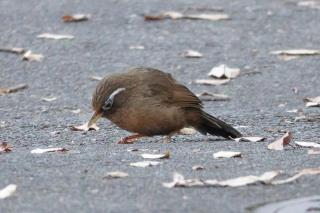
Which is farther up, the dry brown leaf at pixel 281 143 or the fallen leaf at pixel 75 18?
the fallen leaf at pixel 75 18

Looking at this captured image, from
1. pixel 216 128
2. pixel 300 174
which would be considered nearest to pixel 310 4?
pixel 216 128

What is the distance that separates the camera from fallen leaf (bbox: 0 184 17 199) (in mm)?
6824

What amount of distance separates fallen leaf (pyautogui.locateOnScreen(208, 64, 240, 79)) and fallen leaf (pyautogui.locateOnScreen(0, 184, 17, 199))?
16.4 feet

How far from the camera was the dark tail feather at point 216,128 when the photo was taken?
9.23 m

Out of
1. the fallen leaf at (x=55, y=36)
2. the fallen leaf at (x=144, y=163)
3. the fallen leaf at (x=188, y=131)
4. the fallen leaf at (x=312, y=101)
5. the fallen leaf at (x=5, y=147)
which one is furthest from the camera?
the fallen leaf at (x=55, y=36)

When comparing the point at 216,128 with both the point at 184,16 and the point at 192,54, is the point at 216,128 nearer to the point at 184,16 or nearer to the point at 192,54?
the point at 192,54

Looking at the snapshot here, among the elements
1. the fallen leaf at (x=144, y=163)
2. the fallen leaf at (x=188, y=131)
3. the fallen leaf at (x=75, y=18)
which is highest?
the fallen leaf at (x=75, y=18)

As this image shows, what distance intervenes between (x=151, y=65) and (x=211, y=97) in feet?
3.87

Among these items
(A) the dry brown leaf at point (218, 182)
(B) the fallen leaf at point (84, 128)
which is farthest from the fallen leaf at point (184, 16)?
(A) the dry brown leaf at point (218, 182)

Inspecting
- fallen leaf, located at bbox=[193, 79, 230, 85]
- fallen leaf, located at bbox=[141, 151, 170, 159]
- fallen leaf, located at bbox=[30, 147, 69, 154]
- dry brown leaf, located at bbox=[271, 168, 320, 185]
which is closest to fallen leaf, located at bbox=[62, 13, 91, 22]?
fallen leaf, located at bbox=[193, 79, 230, 85]

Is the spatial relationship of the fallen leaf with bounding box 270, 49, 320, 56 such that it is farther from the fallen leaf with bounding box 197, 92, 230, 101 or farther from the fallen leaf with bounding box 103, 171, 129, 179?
the fallen leaf with bounding box 103, 171, 129, 179

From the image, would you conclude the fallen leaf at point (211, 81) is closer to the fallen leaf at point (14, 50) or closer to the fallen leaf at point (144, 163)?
the fallen leaf at point (14, 50)

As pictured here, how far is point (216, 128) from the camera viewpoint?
30.7 feet

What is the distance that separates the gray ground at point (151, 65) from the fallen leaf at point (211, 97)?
0.37 feet
